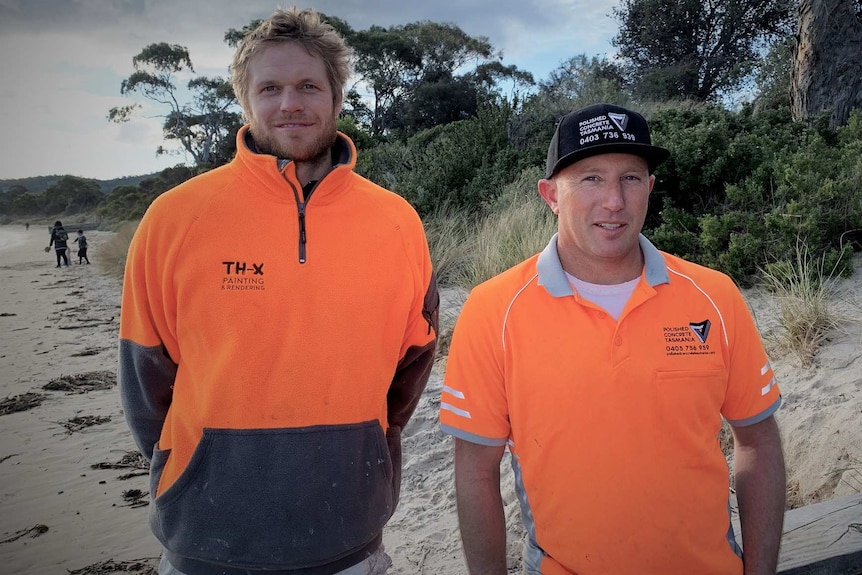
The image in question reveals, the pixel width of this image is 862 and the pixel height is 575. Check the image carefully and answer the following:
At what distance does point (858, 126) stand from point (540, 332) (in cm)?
714

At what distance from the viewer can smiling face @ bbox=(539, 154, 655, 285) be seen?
190 centimetres

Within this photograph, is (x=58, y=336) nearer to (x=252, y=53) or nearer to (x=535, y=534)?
(x=252, y=53)

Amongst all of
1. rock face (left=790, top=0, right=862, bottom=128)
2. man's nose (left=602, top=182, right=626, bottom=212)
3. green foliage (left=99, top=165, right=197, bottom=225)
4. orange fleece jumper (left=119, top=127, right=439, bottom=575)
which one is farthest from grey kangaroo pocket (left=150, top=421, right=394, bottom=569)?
green foliage (left=99, top=165, right=197, bottom=225)

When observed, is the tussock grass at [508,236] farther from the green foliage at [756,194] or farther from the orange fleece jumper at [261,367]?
the orange fleece jumper at [261,367]

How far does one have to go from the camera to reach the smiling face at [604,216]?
6.24 feet

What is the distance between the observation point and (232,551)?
1.89 m

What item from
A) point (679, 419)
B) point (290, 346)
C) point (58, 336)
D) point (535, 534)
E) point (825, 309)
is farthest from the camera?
point (58, 336)

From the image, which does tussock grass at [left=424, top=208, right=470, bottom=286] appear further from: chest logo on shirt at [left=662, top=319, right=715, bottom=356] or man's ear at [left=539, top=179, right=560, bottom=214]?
chest logo on shirt at [left=662, top=319, right=715, bottom=356]

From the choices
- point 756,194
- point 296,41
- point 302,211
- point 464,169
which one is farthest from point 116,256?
point 302,211

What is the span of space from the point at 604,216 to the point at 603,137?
0.24 metres

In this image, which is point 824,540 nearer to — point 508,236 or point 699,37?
point 508,236

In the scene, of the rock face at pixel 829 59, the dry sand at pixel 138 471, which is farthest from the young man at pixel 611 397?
the rock face at pixel 829 59

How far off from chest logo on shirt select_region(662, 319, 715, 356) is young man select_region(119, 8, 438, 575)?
0.91m

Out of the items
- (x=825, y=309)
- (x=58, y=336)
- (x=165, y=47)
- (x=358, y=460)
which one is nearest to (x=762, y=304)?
(x=825, y=309)
